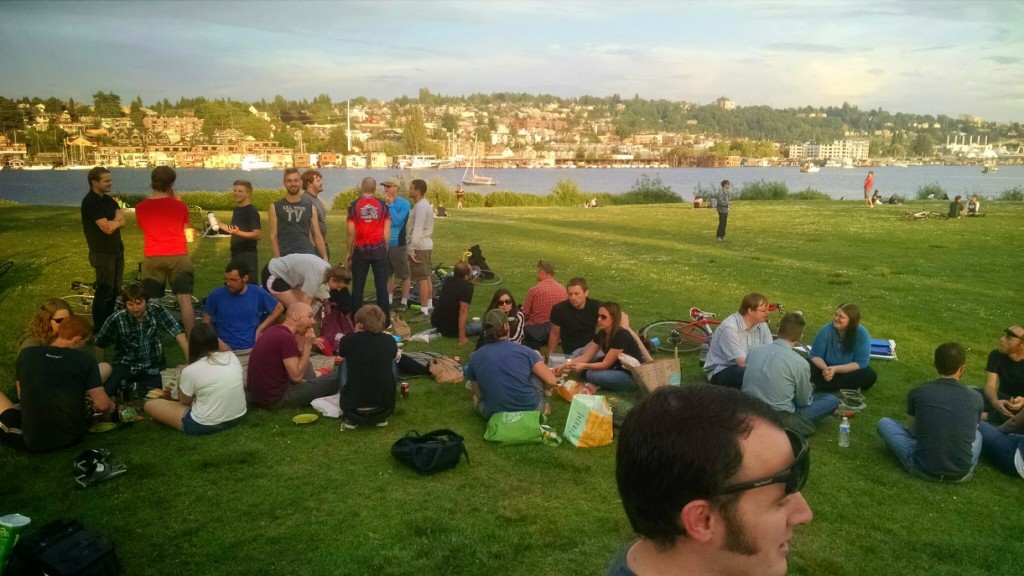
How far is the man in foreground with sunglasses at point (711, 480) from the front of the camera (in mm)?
1516

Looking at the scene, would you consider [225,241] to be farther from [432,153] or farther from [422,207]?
[432,153]

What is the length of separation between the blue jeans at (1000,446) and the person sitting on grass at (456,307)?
6.71m

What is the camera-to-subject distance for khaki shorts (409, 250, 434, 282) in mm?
12141

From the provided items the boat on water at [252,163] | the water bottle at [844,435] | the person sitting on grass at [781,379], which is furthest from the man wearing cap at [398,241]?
the boat on water at [252,163]

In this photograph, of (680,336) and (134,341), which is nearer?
(134,341)

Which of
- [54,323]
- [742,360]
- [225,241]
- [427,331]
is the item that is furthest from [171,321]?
[225,241]

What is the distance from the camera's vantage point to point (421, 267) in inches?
484

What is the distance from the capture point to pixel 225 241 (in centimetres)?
2036

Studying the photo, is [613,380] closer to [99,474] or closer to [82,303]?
[99,474]

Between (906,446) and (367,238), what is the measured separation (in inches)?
303

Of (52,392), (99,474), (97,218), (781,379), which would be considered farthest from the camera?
(97,218)

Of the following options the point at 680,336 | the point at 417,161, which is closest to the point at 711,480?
the point at 680,336

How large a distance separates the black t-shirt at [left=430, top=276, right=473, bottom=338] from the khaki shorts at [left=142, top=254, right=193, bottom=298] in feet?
12.2

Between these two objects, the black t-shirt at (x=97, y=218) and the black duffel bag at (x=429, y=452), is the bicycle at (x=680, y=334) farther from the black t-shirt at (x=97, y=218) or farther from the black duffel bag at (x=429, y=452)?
the black t-shirt at (x=97, y=218)
